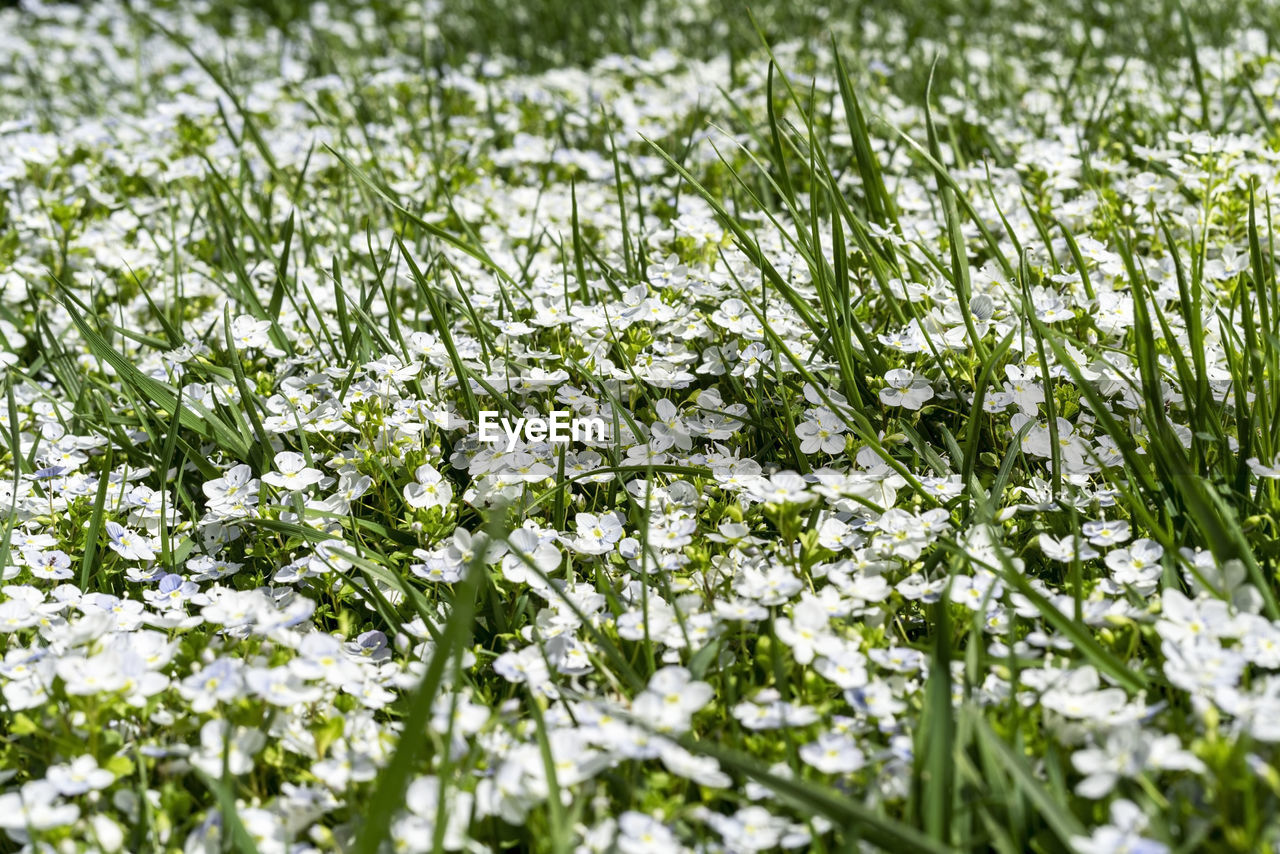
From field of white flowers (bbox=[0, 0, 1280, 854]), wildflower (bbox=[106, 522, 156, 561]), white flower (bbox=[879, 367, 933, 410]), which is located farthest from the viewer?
white flower (bbox=[879, 367, 933, 410])

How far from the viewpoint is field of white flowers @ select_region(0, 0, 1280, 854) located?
6.01 feet

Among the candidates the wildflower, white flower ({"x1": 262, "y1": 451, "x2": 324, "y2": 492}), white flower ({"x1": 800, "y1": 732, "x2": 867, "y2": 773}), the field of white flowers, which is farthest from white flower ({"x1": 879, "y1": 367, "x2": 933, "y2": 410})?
the wildflower

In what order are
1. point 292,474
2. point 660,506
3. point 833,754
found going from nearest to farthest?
1. point 833,754
2. point 660,506
3. point 292,474

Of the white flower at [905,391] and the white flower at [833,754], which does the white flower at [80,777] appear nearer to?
the white flower at [833,754]

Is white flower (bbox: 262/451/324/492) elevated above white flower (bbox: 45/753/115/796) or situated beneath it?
elevated above

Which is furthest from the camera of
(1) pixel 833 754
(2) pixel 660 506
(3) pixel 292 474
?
(3) pixel 292 474

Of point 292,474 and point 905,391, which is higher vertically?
point 905,391

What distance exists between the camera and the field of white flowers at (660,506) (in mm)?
1833

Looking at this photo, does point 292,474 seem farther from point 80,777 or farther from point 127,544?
point 80,777

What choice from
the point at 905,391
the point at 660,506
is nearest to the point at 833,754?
the point at 660,506

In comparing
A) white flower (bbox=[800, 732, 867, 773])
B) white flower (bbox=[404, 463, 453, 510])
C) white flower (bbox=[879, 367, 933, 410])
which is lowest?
white flower (bbox=[800, 732, 867, 773])

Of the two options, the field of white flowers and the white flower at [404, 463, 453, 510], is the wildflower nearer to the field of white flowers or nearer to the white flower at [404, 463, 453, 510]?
the field of white flowers

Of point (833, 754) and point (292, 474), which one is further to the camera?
point (292, 474)

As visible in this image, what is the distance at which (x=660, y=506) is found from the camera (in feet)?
8.69
